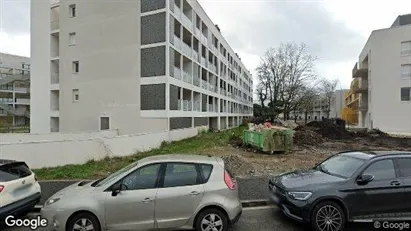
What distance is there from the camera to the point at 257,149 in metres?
16.6

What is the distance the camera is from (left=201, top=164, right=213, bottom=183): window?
498cm

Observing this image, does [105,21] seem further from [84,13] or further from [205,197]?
[205,197]

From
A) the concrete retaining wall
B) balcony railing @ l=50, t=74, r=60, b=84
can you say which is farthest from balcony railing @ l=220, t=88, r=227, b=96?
the concrete retaining wall

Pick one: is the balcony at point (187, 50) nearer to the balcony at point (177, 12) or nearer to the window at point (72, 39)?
the balcony at point (177, 12)

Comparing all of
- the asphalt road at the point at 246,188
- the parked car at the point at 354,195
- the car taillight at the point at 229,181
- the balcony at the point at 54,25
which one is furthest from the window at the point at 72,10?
the parked car at the point at 354,195

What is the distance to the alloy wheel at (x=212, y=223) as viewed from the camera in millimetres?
4840

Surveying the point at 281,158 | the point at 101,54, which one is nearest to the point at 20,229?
the point at 281,158

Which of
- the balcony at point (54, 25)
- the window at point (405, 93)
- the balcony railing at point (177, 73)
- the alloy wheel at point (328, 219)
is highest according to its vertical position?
the balcony at point (54, 25)

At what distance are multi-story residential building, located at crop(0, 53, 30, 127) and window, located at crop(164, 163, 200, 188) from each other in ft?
176

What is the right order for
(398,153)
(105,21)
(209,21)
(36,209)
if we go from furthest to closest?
Result: (209,21) → (105,21) → (36,209) → (398,153)

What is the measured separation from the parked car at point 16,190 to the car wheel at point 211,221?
348 centimetres

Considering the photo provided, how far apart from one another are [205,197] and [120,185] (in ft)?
4.87

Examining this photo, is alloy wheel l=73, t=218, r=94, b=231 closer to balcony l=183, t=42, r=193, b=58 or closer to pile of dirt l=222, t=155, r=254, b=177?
pile of dirt l=222, t=155, r=254, b=177

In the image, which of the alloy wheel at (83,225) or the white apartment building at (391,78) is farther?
the white apartment building at (391,78)
